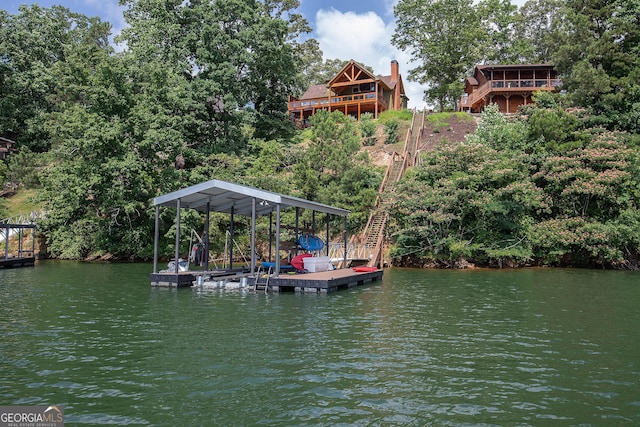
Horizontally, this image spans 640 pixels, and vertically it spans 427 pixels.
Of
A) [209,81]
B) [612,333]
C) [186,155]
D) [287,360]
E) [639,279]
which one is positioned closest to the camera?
[287,360]

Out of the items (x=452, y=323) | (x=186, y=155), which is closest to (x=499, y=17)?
(x=186, y=155)

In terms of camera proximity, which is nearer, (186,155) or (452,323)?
(452,323)

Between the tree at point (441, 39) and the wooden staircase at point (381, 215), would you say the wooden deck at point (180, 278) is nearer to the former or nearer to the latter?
the wooden staircase at point (381, 215)

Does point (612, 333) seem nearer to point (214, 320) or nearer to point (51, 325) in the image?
point (214, 320)

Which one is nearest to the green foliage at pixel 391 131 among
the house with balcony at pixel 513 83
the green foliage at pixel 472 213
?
the house with balcony at pixel 513 83

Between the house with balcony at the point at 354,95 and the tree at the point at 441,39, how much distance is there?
11.6 ft

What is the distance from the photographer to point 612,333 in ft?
35.6

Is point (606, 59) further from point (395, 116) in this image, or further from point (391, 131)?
point (395, 116)

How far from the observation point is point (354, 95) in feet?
176

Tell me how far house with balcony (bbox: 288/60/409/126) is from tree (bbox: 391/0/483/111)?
11.6 feet

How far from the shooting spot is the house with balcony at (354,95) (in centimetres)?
5325

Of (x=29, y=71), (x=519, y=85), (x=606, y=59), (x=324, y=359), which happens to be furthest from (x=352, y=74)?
(x=324, y=359)

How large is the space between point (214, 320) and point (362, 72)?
4623cm

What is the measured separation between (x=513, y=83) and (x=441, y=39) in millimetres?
11444
